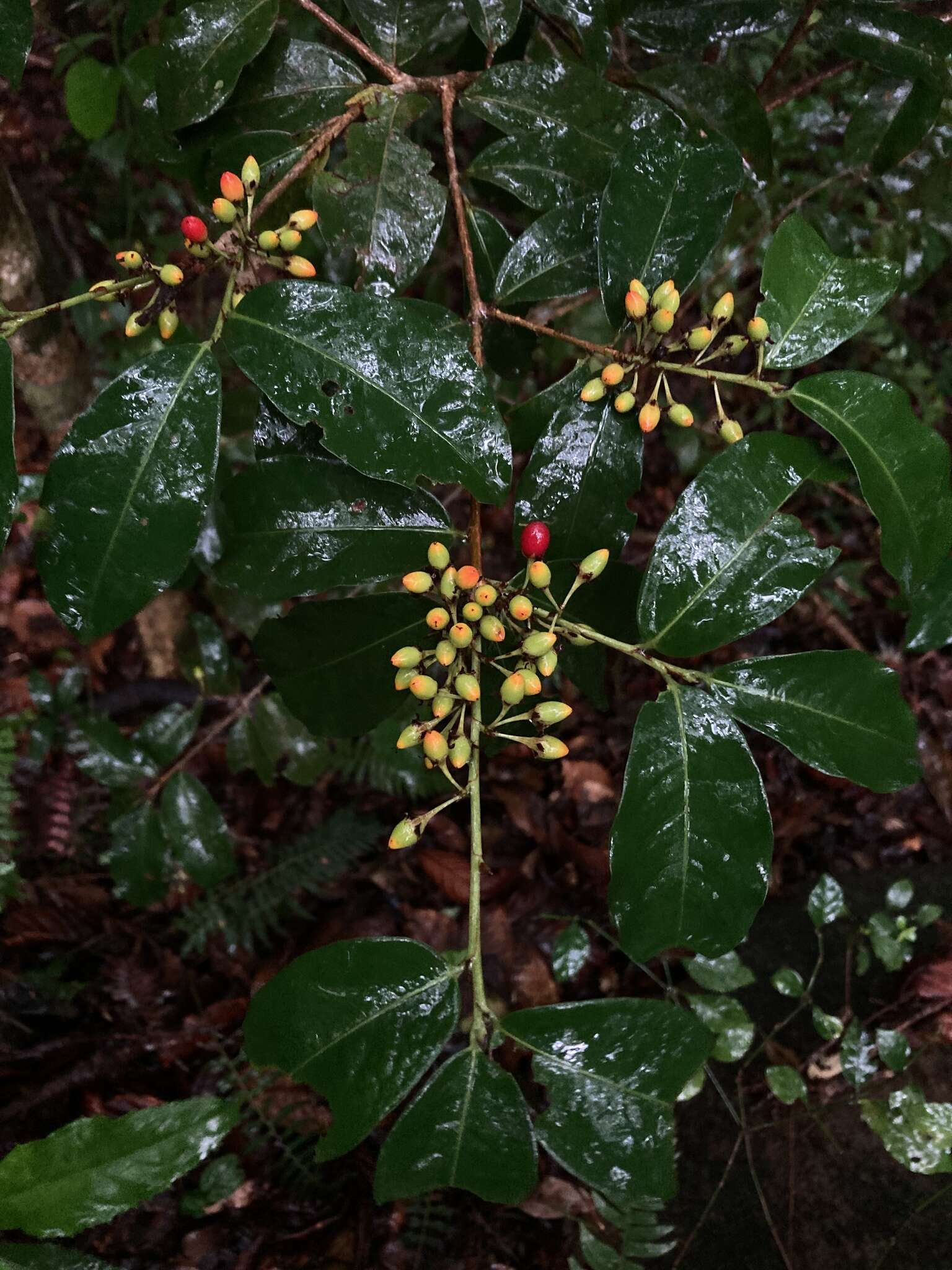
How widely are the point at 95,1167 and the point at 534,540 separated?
913 millimetres

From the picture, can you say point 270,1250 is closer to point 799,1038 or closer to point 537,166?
point 799,1038

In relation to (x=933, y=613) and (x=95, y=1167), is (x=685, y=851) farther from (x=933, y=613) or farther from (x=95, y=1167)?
(x=95, y=1167)

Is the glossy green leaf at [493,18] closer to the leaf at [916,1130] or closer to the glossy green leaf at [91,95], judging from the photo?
the glossy green leaf at [91,95]

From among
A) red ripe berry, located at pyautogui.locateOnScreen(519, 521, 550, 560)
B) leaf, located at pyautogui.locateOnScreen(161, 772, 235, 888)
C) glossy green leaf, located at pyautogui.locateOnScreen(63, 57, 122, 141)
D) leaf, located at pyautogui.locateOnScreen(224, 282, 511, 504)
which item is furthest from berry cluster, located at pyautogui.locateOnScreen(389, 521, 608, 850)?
glossy green leaf, located at pyautogui.locateOnScreen(63, 57, 122, 141)

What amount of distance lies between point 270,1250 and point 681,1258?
3.06 ft

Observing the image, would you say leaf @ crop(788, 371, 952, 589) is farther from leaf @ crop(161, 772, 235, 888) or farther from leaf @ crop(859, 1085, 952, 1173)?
leaf @ crop(161, 772, 235, 888)

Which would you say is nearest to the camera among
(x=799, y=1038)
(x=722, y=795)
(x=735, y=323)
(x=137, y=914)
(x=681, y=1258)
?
(x=722, y=795)

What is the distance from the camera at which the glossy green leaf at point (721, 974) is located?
78.8 inches

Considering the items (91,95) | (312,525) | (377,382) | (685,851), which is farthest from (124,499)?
(91,95)

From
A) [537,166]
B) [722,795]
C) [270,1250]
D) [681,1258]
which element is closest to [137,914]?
[270,1250]

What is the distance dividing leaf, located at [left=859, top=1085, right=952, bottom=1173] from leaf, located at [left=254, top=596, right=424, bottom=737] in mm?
1483

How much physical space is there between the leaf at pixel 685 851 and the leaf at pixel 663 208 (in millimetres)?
574

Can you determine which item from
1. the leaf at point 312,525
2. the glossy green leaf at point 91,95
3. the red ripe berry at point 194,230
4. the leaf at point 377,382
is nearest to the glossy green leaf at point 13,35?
the red ripe berry at point 194,230

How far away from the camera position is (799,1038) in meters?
2.08
